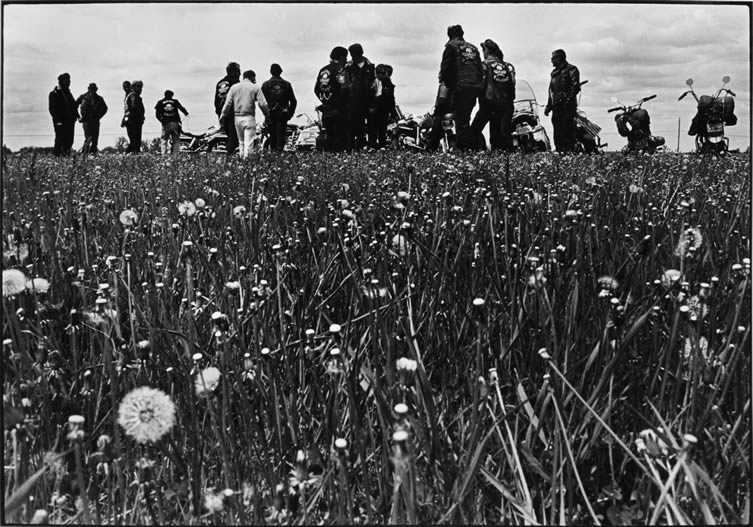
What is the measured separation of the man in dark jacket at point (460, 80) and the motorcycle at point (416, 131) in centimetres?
2

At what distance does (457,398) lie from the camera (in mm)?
1696

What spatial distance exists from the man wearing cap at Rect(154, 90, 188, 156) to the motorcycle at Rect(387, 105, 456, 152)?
2.14 ft

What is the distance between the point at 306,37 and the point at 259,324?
74cm

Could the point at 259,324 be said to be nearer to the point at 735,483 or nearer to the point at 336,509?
the point at 336,509

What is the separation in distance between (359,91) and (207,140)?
695mm

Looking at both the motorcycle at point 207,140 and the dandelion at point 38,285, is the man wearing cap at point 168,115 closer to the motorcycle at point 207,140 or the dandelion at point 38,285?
the motorcycle at point 207,140

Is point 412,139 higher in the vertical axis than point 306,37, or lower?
lower

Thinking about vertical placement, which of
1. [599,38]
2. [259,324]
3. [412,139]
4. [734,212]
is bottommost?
[259,324]

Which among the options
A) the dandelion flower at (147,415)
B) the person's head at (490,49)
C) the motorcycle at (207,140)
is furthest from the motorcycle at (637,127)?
the dandelion flower at (147,415)

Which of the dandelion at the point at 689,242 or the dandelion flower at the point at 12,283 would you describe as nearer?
the dandelion flower at the point at 12,283

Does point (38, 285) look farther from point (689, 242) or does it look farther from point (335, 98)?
point (689, 242)

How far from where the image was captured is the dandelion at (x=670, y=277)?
6.19ft

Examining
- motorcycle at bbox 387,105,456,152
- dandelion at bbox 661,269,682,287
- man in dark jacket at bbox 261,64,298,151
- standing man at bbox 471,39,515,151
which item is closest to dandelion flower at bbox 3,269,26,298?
man in dark jacket at bbox 261,64,298,151

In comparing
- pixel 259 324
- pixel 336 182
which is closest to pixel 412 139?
pixel 336 182
